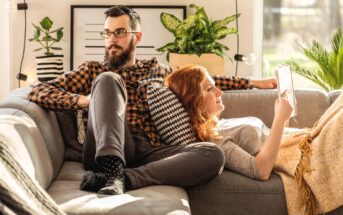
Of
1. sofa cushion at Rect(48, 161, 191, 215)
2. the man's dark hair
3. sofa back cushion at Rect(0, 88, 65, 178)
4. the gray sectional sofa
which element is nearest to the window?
the gray sectional sofa

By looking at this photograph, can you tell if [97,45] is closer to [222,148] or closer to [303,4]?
[303,4]

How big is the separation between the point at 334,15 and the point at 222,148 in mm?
2491

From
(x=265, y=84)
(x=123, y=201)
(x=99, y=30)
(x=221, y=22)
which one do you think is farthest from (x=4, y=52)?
(x=123, y=201)

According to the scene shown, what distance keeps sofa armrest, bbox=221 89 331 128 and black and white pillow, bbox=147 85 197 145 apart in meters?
0.46

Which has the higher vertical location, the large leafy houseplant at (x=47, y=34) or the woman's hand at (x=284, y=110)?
the large leafy houseplant at (x=47, y=34)

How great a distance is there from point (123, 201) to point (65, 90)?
0.99 m

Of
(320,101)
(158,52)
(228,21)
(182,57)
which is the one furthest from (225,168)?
(158,52)

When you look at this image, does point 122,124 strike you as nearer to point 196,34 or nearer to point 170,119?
point 170,119

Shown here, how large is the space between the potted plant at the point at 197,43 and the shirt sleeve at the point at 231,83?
1.69ft

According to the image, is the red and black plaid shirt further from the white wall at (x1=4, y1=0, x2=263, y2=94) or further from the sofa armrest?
the white wall at (x1=4, y1=0, x2=263, y2=94)

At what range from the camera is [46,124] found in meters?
2.76

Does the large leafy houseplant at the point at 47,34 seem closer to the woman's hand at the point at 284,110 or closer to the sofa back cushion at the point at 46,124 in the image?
the sofa back cushion at the point at 46,124

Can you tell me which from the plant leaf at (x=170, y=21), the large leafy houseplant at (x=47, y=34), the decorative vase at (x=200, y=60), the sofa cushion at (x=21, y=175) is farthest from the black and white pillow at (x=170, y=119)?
the large leafy houseplant at (x=47, y=34)

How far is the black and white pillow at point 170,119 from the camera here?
2.83 m
